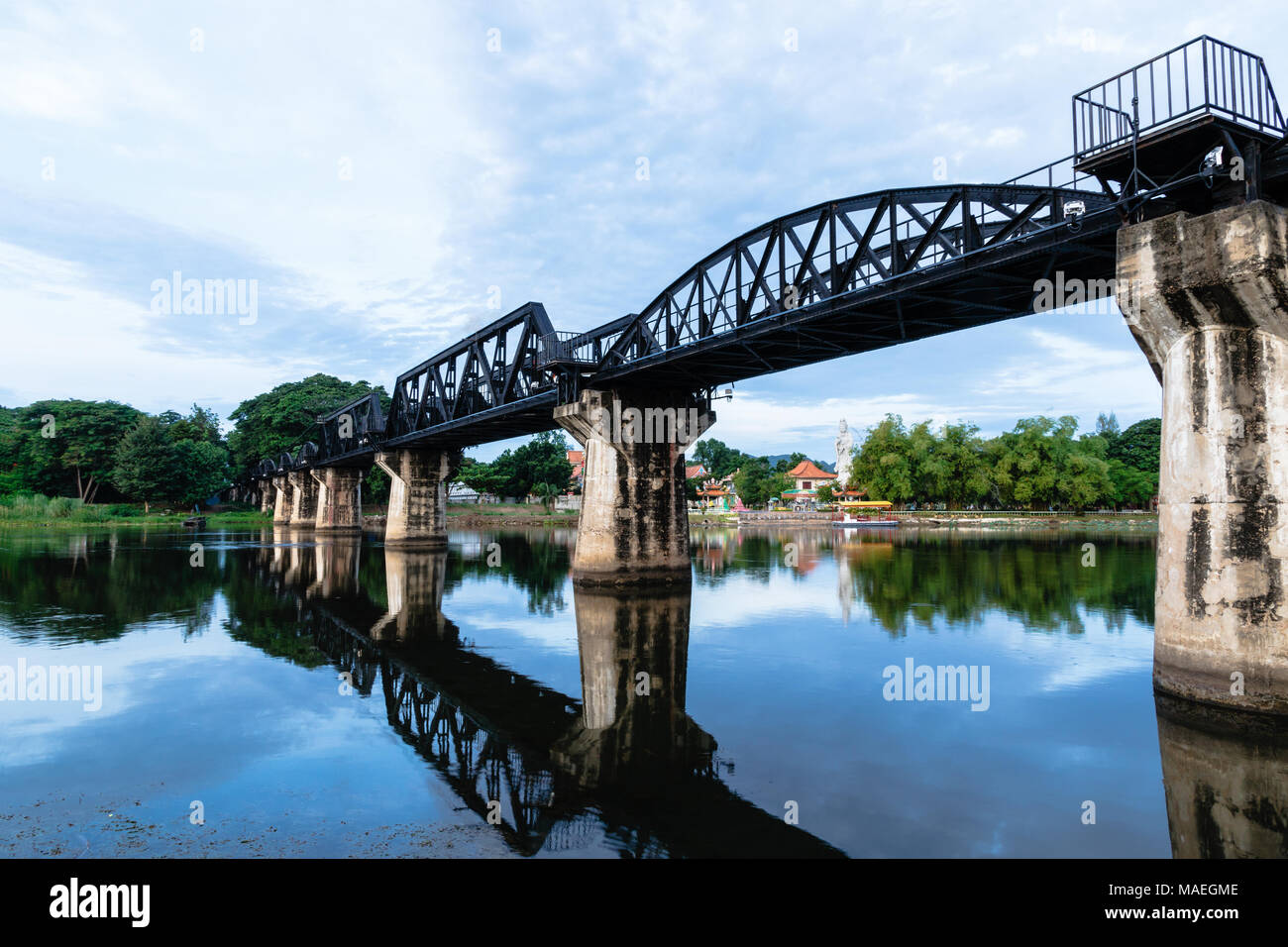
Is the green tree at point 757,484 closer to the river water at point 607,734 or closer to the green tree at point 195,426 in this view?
the green tree at point 195,426

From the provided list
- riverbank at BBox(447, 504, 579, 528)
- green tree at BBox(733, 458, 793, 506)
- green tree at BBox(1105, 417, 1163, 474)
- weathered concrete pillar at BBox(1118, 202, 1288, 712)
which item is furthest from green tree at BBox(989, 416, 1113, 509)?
weathered concrete pillar at BBox(1118, 202, 1288, 712)

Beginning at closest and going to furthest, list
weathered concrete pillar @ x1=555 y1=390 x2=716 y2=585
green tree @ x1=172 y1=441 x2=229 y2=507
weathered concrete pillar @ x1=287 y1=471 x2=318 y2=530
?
weathered concrete pillar @ x1=555 y1=390 x2=716 y2=585 → weathered concrete pillar @ x1=287 y1=471 x2=318 y2=530 → green tree @ x1=172 y1=441 x2=229 y2=507

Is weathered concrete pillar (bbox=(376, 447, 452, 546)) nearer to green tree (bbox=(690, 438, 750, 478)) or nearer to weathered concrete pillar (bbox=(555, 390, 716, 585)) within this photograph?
weathered concrete pillar (bbox=(555, 390, 716, 585))

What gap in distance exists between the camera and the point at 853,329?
25094mm

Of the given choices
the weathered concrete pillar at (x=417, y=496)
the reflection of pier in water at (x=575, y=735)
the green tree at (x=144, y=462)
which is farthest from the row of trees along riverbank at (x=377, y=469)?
the reflection of pier in water at (x=575, y=735)

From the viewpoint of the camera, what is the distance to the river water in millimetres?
8789

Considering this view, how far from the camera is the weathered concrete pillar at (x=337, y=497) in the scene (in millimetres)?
87812

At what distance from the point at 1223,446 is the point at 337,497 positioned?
8890 cm

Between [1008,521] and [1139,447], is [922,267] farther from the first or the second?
[1139,447]

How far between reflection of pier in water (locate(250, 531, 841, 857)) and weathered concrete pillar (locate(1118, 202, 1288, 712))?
929 cm

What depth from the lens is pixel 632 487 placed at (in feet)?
108
